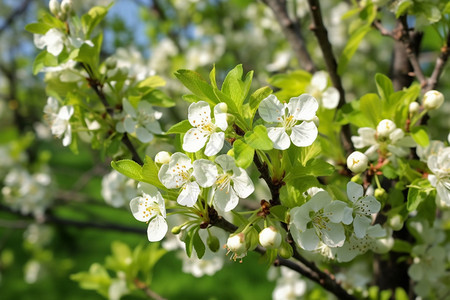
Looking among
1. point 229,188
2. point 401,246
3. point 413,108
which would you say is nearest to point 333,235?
point 229,188

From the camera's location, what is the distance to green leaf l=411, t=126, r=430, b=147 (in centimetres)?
116

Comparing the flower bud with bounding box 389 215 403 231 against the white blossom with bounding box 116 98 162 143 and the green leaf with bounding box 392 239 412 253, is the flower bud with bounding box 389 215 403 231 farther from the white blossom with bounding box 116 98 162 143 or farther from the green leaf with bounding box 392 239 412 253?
the white blossom with bounding box 116 98 162 143

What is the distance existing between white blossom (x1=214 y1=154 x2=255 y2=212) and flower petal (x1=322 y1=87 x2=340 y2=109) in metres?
0.69

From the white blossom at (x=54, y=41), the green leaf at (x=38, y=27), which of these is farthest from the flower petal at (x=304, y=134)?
the green leaf at (x=38, y=27)

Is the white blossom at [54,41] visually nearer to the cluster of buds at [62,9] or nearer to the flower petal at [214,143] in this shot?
the cluster of buds at [62,9]

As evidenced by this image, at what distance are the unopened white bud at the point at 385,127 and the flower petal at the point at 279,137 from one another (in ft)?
1.34

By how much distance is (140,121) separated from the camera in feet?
4.69

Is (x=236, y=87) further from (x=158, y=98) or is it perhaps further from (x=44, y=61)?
(x=44, y=61)

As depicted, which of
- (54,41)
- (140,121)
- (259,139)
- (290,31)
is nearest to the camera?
(259,139)

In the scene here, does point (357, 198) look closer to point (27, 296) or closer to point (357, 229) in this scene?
point (357, 229)

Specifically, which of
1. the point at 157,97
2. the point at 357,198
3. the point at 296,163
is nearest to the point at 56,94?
the point at 157,97

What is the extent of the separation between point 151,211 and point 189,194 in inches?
6.4

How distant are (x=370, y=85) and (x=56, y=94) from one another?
125 inches

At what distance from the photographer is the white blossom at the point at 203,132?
94 centimetres
